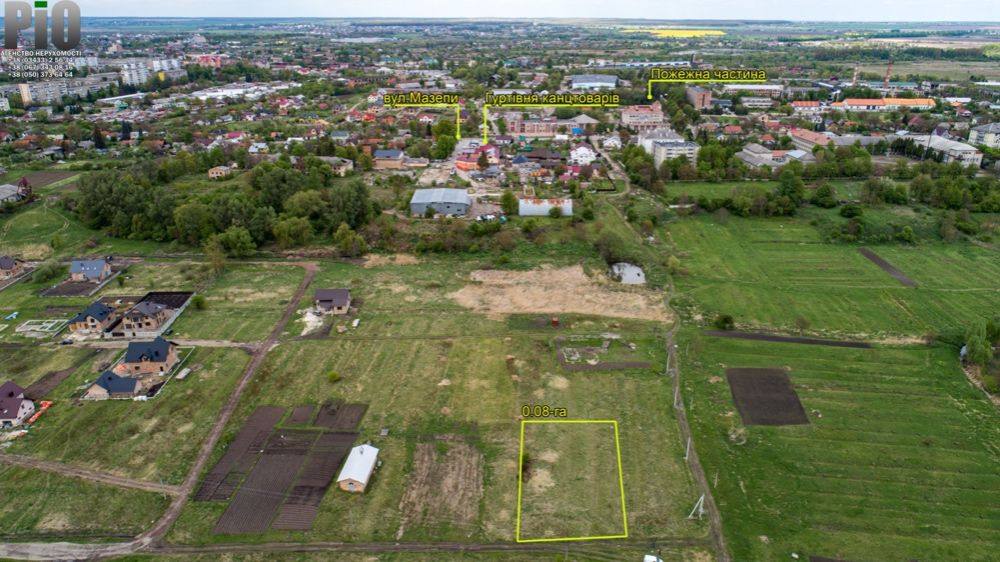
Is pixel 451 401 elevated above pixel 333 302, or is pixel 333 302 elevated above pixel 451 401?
pixel 333 302

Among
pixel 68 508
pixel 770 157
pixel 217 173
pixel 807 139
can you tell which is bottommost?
pixel 68 508

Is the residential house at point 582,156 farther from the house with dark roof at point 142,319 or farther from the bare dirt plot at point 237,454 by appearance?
the bare dirt plot at point 237,454

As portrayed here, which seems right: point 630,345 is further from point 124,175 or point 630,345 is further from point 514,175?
point 124,175

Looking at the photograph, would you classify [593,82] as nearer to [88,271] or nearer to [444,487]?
[88,271]

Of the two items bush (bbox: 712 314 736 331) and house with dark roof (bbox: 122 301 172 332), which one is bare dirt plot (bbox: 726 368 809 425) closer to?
bush (bbox: 712 314 736 331)

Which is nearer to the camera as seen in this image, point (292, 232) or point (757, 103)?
point (292, 232)

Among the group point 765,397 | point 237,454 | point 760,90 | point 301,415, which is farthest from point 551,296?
point 760,90

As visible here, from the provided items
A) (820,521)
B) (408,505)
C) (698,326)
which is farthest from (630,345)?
(408,505)
